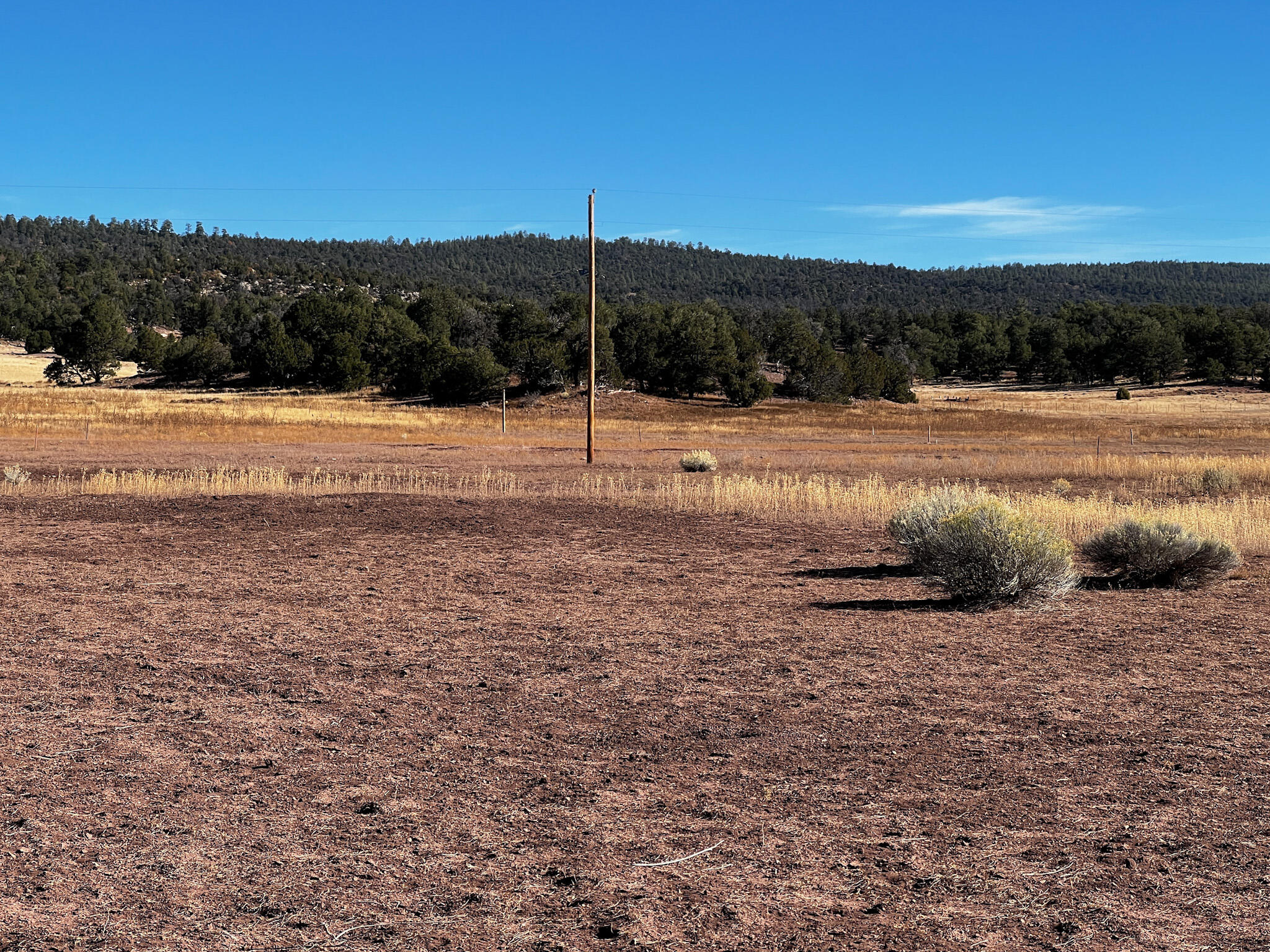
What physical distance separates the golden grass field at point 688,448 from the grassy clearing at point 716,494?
3.3 inches

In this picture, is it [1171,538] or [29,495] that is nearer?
[1171,538]

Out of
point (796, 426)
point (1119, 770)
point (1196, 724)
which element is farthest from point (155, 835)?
point (796, 426)

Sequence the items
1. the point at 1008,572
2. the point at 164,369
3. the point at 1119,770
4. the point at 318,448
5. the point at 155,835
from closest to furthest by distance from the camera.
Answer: the point at 155,835
the point at 1119,770
the point at 1008,572
the point at 318,448
the point at 164,369

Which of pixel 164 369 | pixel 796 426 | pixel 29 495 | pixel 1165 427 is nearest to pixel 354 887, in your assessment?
pixel 29 495

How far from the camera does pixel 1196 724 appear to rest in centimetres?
729

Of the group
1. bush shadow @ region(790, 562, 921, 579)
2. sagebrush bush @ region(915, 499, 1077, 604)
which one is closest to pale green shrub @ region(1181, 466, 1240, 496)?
bush shadow @ region(790, 562, 921, 579)

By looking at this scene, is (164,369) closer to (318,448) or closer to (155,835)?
(318,448)

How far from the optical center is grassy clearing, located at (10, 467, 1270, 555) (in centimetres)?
1733

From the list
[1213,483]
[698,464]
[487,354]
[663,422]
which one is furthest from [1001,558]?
[487,354]

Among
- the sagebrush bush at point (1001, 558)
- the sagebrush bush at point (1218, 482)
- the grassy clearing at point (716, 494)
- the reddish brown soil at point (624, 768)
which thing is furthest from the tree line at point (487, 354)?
the reddish brown soil at point (624, 768)

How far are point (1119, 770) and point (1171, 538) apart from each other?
23.5 ft

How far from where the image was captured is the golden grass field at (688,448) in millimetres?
21703

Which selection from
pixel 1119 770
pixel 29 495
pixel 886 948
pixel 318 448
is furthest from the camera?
pixel 318 448

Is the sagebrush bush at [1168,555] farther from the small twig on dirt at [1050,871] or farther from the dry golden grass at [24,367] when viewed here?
the dry golden grass at [24,367]
